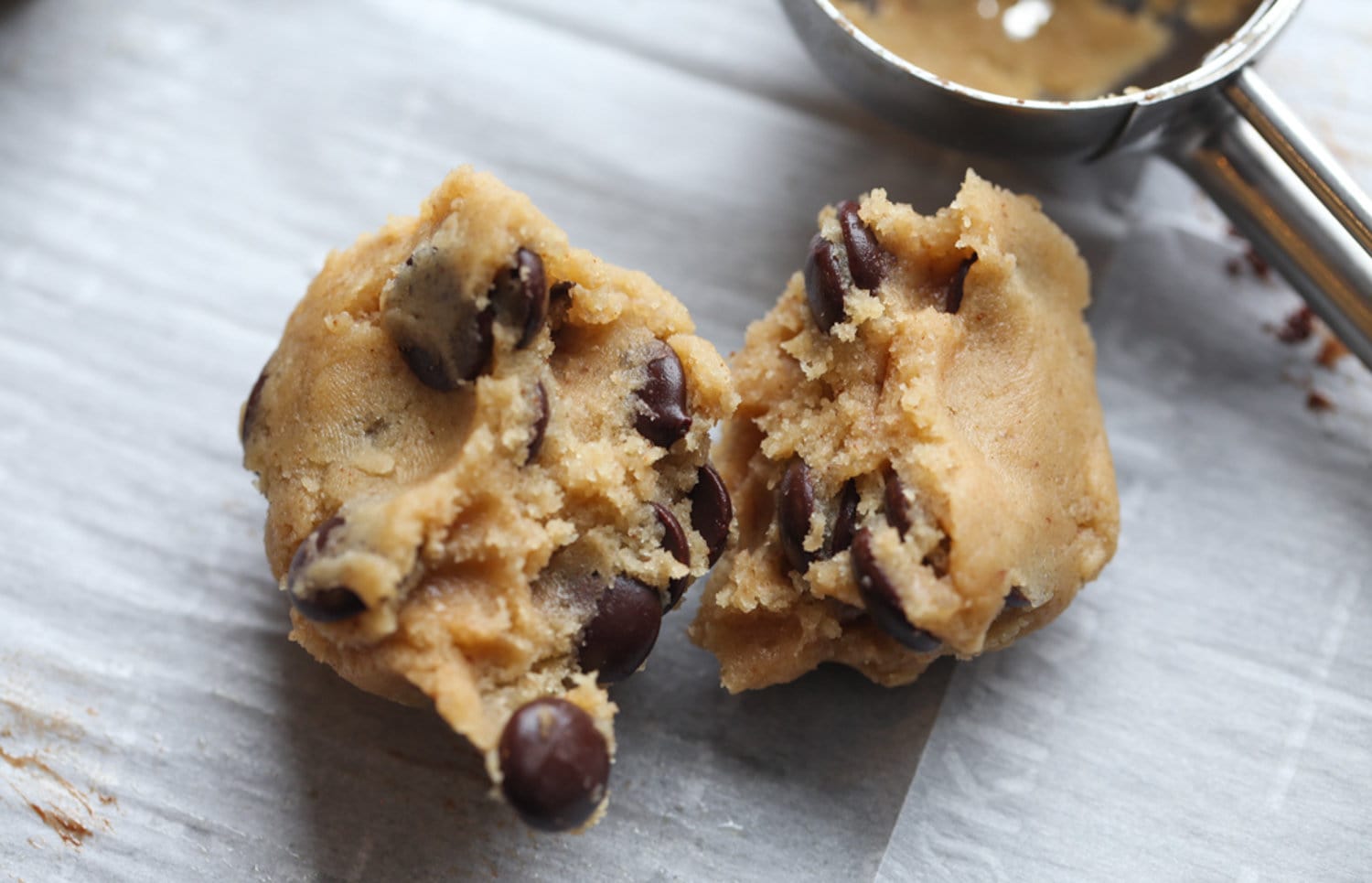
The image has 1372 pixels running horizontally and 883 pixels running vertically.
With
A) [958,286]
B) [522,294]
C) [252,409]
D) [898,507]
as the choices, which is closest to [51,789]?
[252,409]

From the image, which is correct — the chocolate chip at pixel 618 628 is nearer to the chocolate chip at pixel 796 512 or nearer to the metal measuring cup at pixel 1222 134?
the chocolate chip at pixel 796 512

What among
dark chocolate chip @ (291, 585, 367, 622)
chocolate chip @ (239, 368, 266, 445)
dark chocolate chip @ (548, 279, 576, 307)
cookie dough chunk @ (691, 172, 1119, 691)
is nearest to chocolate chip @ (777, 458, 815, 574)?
cookie dough chunk @ (691, 172, 1119, 691)

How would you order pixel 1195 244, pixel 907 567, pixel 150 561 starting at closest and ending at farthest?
pixel 907 567 < pixel 150 561 < pixel 1195 244

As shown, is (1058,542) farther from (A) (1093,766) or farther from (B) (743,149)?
(B) (743,149)

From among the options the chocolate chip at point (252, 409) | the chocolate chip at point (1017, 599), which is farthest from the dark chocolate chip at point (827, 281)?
the chocolate chip at point (252, 409)

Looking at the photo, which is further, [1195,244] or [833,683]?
[1195,244]

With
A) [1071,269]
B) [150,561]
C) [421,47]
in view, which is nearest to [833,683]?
[1071,269]
